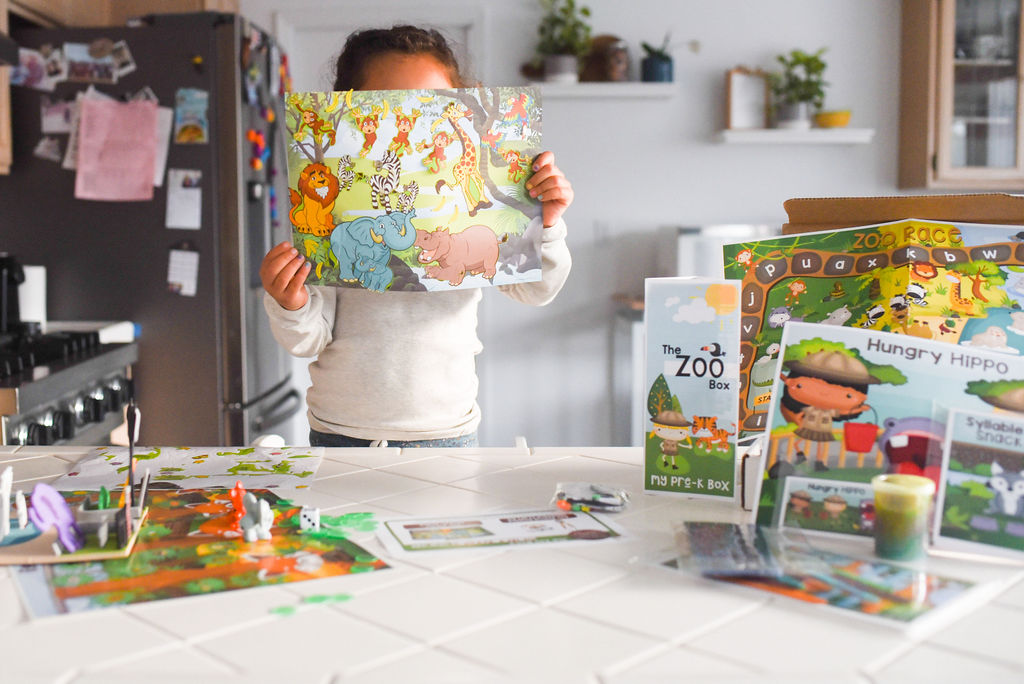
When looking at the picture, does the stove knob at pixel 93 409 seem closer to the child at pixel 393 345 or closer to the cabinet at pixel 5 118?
the cabinet at pixel 5 118

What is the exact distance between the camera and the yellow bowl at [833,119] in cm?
319

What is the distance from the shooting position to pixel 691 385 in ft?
3.19

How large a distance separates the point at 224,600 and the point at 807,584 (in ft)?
1.48

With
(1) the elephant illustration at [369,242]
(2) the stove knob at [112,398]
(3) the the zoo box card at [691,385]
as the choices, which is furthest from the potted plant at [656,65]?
(3) the the zoo box card at [691,385]

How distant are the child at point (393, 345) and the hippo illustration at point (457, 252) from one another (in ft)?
0.86

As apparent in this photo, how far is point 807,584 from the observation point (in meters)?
0.72

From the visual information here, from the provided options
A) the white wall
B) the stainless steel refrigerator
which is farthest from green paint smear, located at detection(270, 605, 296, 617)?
the white wall

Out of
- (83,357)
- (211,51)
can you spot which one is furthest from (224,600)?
(211,51)

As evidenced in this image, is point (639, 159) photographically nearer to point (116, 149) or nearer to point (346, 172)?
point (116, 149)

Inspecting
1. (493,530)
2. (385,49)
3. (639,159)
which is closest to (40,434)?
(385,49)

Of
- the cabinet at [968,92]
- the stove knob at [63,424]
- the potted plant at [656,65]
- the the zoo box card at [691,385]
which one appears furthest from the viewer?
the potted plant at [656,65]

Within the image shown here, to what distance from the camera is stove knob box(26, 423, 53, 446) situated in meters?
1.84

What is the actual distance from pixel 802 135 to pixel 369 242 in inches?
96.8

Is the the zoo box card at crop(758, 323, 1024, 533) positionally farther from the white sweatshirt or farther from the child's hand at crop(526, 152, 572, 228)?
the white sweatshirt
